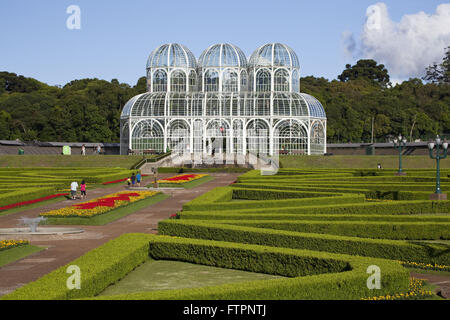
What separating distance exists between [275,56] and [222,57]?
7.53 metres

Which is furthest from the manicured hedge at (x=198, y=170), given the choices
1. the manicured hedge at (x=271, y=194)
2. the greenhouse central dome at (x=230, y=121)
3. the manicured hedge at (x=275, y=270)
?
the manicured hedge at (x=275, y=270)

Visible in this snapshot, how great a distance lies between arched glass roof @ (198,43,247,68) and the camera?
81.1 metres

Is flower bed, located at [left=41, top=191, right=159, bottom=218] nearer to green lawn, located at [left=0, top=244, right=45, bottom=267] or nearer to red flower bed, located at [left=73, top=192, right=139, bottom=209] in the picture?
red flower bed, located at [left=73, top=192, right=139, bottom=209]

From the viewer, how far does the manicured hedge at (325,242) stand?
672 inches

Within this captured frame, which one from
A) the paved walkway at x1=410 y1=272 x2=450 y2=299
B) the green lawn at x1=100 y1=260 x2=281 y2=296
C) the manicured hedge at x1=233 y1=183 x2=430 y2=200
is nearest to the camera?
the paved walkway at x1=410 y1=272 x2=450 y2=299

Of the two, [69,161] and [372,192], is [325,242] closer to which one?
[372,192]

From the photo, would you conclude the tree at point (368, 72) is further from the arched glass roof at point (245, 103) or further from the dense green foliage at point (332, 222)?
the dense green foliage at point (332, 222)

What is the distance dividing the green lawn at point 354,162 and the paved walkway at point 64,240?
1249 inches

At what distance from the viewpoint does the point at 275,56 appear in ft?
262

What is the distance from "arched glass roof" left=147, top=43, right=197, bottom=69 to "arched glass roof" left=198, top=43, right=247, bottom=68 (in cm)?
232

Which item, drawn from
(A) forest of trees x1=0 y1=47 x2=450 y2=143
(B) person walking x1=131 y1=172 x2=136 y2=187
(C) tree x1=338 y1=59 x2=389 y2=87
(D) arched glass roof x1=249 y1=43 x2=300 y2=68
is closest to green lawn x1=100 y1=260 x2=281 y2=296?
(B) person walking x1=131 y1=172 x2=136 y2=187

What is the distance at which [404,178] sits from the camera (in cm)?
4053

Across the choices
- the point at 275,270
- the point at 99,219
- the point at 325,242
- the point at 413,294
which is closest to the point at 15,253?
the point at 99,219
